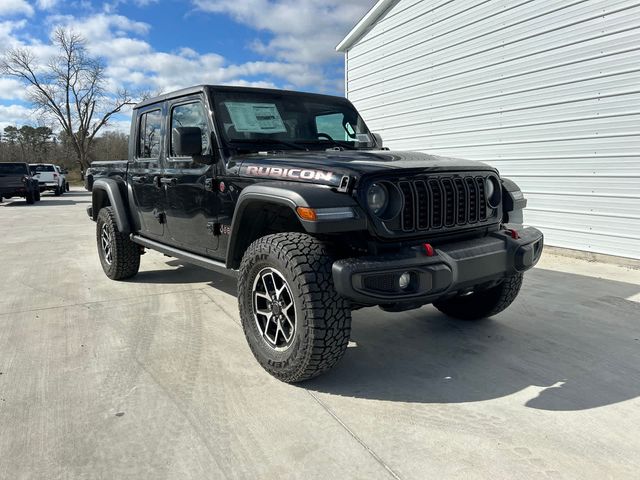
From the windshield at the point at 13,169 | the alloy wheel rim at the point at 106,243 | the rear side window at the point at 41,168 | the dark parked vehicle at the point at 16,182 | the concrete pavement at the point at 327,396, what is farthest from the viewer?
the rear side window at the point at 41,168

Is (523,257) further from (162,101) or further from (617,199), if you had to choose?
(617,199)

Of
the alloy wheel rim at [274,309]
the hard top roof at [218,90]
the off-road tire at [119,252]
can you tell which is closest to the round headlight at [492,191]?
the alloy wheel rim at [274,309]

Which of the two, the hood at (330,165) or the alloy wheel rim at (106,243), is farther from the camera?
the alloy wheel rim at (106,243)

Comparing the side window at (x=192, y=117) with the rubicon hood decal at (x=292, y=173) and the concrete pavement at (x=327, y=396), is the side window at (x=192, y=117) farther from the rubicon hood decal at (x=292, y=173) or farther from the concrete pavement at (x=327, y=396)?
the concrete pavement at (x=327, y=396)

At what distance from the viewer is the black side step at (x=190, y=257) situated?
3.52 metres

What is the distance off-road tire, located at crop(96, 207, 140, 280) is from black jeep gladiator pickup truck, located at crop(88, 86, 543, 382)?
998mm

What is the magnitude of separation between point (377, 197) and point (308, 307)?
2.36 ft

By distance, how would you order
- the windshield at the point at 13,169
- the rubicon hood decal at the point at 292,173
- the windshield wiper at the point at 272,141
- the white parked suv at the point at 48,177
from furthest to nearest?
the white parked suv at the point at 48,177, the windshield at the point at 13,169, the windshield wiper at the point at 272,141, the rubicon hood decal at the point at 292,173

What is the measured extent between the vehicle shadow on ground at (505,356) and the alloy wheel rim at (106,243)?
302cm

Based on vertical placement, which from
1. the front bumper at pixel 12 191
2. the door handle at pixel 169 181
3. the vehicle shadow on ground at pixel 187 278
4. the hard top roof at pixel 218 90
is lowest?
the vehicle shadow on ground at pixel 187 278

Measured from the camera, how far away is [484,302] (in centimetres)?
377

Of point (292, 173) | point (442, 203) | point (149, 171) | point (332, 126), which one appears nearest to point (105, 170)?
point (149, 171)

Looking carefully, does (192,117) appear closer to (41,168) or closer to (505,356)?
(505,356)

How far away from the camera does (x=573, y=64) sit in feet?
20.9
